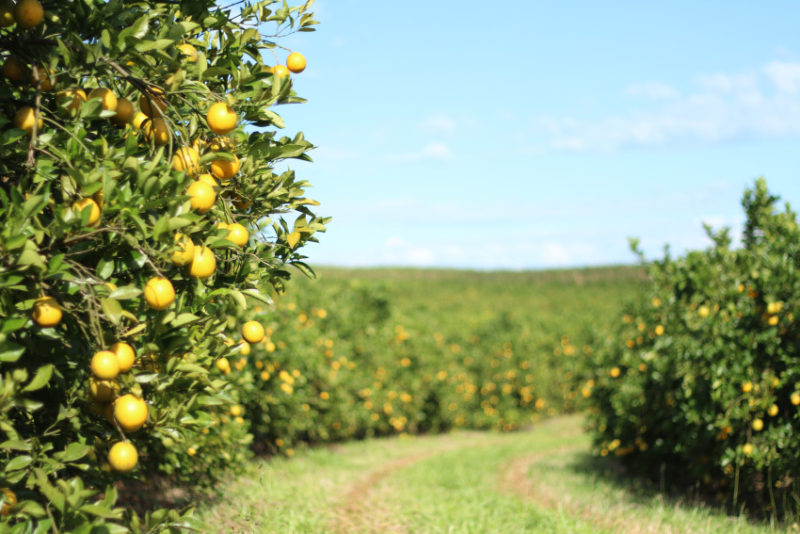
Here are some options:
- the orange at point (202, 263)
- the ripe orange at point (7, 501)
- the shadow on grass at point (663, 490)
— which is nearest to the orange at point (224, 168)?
the orange at point (202, 263)

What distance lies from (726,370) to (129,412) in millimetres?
5268

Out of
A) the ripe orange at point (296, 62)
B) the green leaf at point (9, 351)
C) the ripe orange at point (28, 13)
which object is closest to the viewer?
the green leaf at point (9, 351)

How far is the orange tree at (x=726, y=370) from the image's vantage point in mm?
5414

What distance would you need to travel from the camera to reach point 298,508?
5.68m

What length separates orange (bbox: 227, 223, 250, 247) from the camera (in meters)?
2.48

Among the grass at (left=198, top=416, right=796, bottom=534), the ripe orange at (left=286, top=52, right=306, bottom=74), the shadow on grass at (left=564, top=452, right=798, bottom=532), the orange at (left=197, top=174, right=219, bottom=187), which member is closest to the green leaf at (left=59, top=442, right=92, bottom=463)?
the orange at (left=197, top=174, right=219, bottom=187)

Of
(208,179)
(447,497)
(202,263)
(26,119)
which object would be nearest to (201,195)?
(208,179)

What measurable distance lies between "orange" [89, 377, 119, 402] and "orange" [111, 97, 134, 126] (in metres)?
1.08

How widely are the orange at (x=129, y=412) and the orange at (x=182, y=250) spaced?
1.75 ft

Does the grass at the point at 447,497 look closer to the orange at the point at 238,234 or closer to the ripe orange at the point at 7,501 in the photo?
the ripe orange at the point at 7,501

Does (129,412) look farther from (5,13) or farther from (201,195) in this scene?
(5,13)

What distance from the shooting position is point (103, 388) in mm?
2312

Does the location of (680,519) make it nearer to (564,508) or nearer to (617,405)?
(564,508)

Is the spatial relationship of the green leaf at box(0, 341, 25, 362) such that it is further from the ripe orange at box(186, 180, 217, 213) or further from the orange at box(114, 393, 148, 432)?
the ripe orange at box(186, 180, 217, 213)
